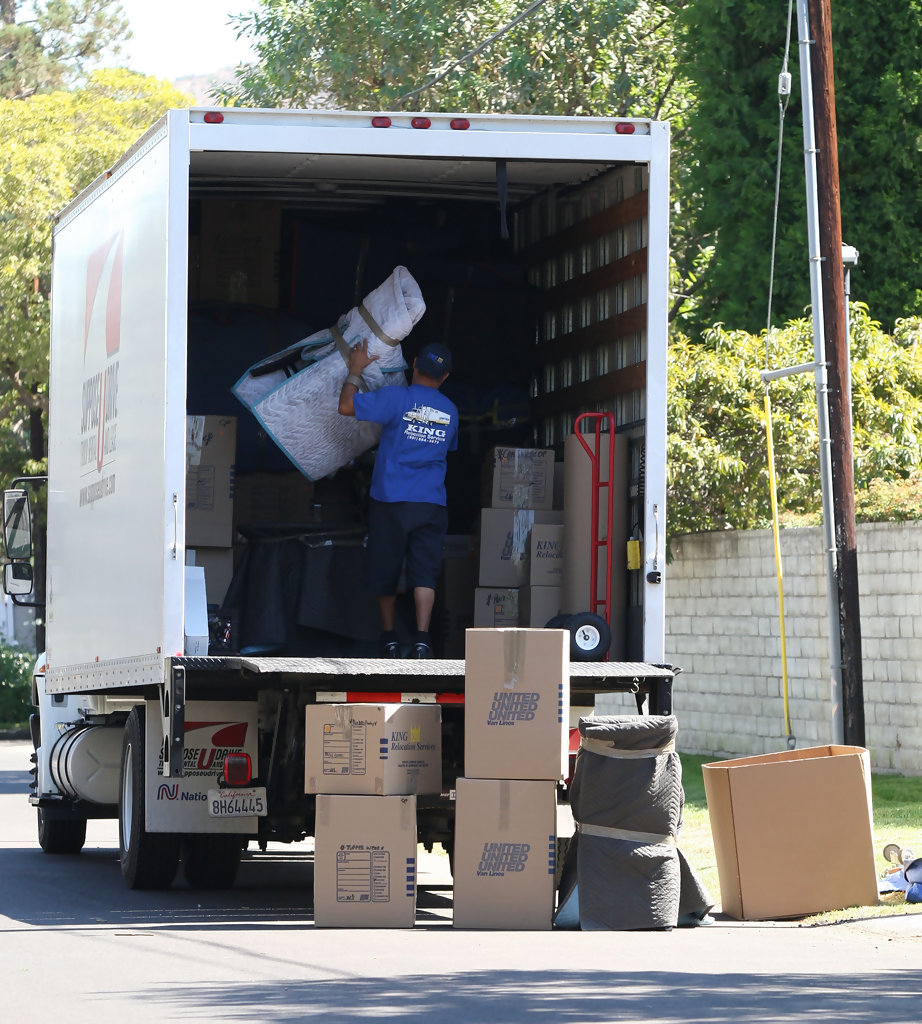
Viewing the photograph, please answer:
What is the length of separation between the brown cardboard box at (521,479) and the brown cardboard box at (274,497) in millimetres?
1533

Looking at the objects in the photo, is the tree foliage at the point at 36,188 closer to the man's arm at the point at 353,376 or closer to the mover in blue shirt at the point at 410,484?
the man's arm at the point at 353,376

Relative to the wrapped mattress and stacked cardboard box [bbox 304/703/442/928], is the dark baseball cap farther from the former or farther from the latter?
stacked cardboard box [bbox 304/703/442/928]

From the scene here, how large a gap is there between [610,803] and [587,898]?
17.7 inches

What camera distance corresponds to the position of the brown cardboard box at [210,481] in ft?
36.9

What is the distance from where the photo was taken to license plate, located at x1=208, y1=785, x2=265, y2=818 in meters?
9.70

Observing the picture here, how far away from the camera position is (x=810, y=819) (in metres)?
9.19

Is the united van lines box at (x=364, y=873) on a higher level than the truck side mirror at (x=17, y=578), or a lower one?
lower

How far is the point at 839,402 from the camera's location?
46.0 ft

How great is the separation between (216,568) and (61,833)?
3057 mm

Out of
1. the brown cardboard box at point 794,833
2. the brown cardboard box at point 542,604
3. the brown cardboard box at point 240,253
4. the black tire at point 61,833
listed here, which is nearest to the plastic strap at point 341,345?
the brown cardboard box at point 240,253

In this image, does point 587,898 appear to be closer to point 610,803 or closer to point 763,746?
point 610,803

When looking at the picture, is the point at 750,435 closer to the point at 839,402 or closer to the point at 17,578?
the point at 839,402

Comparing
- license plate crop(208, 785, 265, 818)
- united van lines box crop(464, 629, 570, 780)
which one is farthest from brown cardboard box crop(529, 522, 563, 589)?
license plate crop(208, 785, 265, 818)

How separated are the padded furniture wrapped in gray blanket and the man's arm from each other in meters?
2.71
